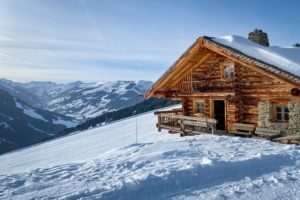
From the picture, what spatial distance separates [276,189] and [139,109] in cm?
12998

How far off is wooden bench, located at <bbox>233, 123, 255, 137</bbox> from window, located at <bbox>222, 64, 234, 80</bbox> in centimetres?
280

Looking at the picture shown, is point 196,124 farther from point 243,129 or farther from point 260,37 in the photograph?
point 260,37

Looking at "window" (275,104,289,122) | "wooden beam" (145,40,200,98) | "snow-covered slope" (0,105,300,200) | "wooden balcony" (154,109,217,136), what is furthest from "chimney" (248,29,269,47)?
"snow-covered slope" (0,105,300,200)

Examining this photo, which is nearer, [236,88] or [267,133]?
[267,133]

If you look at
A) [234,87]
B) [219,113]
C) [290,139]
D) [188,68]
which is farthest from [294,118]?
[188,68]

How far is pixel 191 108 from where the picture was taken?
2177 cm

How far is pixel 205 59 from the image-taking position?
2005 centimetres

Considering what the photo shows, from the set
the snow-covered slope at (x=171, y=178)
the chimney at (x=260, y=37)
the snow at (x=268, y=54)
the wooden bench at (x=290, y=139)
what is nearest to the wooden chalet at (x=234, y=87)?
the snow at (x=268, y=54)

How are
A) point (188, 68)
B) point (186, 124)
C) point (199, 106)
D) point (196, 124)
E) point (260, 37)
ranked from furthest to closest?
point (260, 37) < point (199, 106) < point (188, 68) < point (186, 124) < point (196, 124)

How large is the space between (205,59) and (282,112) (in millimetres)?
5728

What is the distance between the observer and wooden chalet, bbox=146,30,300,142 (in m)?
15.7

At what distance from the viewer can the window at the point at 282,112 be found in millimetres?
16217

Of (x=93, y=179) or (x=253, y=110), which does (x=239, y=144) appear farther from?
(x=93, y=179)

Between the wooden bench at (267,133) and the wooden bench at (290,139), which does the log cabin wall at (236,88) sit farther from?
the wooden bench at (290,139)
